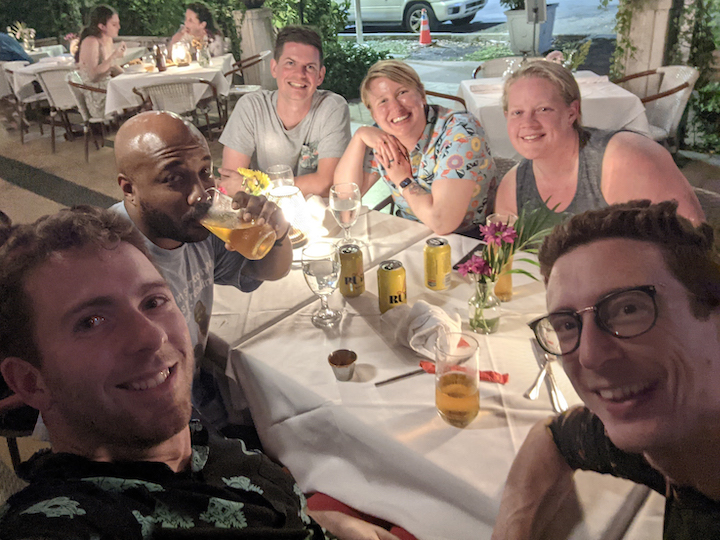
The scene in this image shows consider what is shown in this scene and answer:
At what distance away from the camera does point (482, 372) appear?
1114mm

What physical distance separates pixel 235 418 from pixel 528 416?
818 mm

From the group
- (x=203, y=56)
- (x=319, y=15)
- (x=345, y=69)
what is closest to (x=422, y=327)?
(x=203, y=56)

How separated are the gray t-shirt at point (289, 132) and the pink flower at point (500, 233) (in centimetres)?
150

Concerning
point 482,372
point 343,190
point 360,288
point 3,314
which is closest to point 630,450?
point 482,372

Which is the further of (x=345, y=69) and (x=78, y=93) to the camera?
(x=345, y=69)

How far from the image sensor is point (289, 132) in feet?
8.11

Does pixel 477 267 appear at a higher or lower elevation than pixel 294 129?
lower

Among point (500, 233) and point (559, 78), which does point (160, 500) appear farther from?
point (559, 78)

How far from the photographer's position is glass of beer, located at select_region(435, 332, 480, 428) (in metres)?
0.99

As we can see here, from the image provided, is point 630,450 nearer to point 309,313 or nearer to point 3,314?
point 3,314

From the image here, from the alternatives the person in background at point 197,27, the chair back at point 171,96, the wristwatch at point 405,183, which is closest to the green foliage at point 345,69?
Answer: the person in background at point 197,27

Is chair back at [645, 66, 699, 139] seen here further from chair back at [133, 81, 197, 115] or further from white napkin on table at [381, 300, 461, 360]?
chair back at [133, 81, 197, 115]

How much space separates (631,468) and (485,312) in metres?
0.63

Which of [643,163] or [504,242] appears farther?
[504,242]
